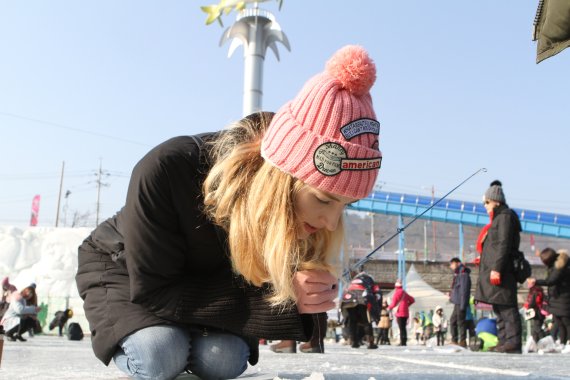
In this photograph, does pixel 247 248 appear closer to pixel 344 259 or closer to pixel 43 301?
pixel 344 259

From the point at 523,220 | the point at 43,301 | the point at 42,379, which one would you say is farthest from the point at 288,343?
the point at 523,220

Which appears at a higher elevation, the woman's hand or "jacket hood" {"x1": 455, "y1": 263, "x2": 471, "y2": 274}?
"jacket hood" {"x1": 455, "y1": 263, "x2": 471, "y2": 274}

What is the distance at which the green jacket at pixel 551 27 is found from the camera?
1.90 meters

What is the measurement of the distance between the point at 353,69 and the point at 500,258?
3.78 meters

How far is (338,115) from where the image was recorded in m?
1.59

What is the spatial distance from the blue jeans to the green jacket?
1.37m

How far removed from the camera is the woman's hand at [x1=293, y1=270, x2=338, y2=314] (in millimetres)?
1647

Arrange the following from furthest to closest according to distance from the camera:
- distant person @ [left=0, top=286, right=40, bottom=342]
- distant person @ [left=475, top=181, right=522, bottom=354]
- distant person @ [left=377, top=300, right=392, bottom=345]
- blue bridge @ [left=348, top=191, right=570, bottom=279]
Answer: blue bridge @ [left=348, top=191, right=570, bottom=279]
distant person @ [left=377, top=300, right=392, bottom=345]
distant person @ [left=0, top=286, right=40, bottom=342]
distant person @ [left=475, top=181, right=522, bottom=354]

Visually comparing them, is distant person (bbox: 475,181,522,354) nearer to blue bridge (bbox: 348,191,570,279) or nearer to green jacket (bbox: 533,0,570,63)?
green jacket (bbox: 533,0,570,63)

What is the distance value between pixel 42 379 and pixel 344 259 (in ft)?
3.53

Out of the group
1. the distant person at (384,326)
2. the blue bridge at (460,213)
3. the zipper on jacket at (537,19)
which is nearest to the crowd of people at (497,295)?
the distant person at (384,326)

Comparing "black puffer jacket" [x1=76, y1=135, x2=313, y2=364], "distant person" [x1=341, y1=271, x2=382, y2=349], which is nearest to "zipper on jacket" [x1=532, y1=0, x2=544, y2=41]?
"black puffer jacket" [x1=76, y1=135, x2=313, y2=364]

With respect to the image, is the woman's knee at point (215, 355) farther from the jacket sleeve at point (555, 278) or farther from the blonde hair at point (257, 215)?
the jacket sleeve at point (555, 278)

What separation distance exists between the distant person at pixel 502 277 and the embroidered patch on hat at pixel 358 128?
3.66 metres
